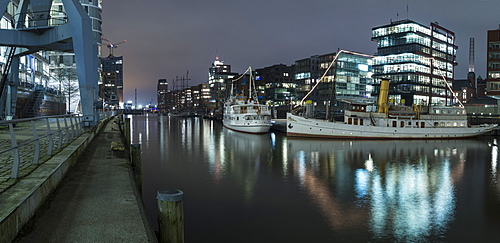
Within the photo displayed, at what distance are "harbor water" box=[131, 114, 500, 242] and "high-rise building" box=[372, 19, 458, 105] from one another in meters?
80.4

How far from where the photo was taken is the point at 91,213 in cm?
773

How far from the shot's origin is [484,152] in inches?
1469

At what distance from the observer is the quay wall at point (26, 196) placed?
587 cm

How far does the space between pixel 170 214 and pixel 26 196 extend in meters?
2.95

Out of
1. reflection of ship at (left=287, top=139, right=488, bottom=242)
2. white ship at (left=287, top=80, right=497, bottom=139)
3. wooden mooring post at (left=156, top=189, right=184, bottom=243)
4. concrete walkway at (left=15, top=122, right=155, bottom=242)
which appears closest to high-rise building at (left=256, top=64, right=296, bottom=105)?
white ship at (left=287, top=80, right=497, bottom=139)

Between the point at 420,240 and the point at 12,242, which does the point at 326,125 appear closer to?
the point at 420,240

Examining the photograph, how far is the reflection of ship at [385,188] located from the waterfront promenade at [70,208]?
26.4 feet

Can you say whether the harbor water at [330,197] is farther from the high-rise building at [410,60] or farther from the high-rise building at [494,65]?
the high-rise building at [410,60]

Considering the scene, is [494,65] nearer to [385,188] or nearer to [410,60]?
[410,60]

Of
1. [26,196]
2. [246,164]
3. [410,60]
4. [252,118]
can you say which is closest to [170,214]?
[26,196]

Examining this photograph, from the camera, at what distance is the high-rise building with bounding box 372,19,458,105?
105 m

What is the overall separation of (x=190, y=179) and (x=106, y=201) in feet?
41.1

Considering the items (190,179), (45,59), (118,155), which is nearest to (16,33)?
(118,155)

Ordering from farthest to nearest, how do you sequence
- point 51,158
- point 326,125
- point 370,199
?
point 326,125, point 370,199, point 51,158
